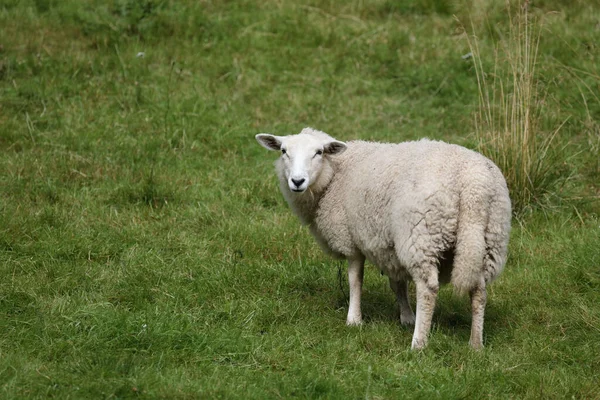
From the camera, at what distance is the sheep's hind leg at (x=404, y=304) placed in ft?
19.6

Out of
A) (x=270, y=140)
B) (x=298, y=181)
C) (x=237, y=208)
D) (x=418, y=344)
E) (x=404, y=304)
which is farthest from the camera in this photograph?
(x=237, y=208)

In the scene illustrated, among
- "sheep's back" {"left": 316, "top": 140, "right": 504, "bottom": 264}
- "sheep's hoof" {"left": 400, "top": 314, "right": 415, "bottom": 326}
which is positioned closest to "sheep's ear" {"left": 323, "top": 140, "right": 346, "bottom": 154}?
"sheep's back" {"left": 316, "top": 140, "right": 504, "bottom": 264}

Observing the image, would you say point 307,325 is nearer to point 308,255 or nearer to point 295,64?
point 308,255

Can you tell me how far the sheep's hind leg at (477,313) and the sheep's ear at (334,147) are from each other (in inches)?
57.9

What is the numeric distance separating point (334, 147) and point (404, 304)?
1217 mm

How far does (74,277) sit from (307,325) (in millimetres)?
1730

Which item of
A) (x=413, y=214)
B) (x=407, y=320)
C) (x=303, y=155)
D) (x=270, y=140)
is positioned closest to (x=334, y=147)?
(x=303, y=155)

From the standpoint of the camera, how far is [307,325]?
18.5ft

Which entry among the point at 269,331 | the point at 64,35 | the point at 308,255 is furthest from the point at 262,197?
the point at 64,35

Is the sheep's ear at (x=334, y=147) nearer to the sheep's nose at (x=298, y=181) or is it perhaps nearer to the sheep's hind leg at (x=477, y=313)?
the sheep's nose at (x=298, y=181)

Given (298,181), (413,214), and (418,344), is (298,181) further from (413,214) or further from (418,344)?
(418,344)

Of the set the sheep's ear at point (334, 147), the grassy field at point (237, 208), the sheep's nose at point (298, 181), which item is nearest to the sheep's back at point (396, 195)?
the sheep's ear at point (334, 147)

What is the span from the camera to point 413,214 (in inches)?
199

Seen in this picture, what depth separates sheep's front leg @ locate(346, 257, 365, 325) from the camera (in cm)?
587
